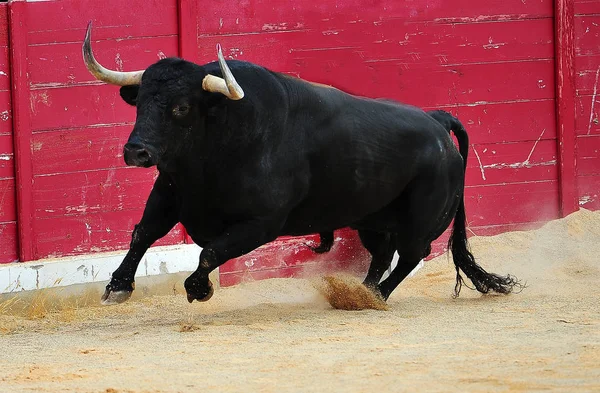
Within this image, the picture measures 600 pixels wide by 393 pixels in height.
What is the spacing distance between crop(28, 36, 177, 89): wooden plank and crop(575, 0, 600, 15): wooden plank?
3207 millimetres

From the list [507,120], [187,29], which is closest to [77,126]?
[187,29]

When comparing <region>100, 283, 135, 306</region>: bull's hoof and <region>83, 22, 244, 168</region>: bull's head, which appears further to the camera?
<region>100, 283, 135, 306</region>: bull's hoof

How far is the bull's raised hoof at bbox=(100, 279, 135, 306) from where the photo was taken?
6988 millimetres

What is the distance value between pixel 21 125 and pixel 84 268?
37.0 inches

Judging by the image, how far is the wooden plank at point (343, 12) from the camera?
878 cm

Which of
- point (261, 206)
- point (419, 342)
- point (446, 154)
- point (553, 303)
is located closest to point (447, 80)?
point (446, 154)

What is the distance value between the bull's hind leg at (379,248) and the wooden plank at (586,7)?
272cm

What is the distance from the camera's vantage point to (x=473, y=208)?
9.74 meters

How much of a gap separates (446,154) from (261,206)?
1.42 meters

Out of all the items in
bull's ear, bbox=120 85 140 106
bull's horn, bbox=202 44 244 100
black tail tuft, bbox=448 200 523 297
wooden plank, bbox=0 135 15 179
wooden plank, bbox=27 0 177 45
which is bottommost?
black tail tuft, bbox=448 200 523 297

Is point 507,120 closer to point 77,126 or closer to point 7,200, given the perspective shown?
point 77,126

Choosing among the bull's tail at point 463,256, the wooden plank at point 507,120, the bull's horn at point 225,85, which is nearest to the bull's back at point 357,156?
the bull's tail at point 463,256

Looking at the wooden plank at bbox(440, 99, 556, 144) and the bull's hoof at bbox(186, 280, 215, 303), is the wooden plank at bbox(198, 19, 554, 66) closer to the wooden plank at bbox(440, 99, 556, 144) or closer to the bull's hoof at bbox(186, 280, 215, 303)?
the wooden plank at bbox(440, 99, 556, 144)

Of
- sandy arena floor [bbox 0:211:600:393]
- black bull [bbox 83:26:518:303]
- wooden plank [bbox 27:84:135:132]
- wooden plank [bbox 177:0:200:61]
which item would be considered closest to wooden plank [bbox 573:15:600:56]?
sandy arena floor [bbox 0:211:600:393]
